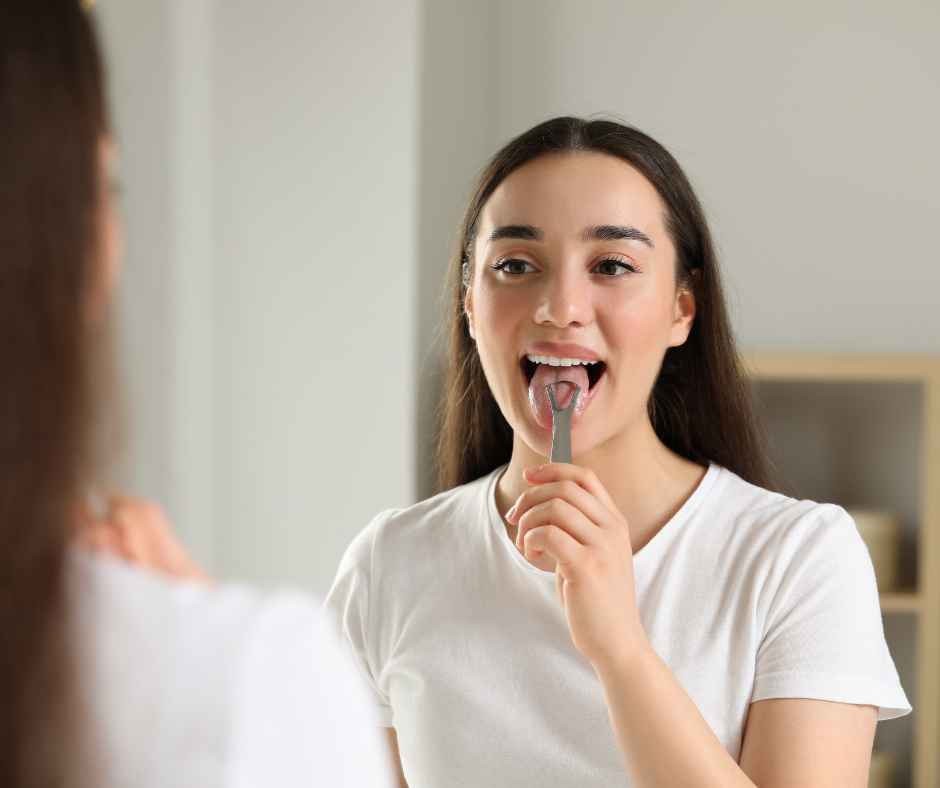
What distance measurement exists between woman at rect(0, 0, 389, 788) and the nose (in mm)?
614

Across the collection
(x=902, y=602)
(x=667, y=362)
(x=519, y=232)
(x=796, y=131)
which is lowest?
(x=902, y=602)

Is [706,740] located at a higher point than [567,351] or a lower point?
lower

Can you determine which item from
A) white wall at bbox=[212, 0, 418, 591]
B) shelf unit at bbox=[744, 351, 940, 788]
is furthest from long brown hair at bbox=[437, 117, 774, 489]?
shelf unit at bbox=[744, 351, 940, 788]

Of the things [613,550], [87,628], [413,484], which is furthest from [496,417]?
[413,484]

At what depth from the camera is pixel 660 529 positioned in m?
1.08

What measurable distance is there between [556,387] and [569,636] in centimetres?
20

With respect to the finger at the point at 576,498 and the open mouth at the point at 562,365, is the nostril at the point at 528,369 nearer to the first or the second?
the open mouth at the point at 562,365

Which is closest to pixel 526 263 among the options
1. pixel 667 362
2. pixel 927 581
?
pixel 667 362

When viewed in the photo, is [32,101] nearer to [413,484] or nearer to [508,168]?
[508,168]

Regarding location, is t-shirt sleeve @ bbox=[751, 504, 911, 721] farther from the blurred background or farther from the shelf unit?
the shelf unit

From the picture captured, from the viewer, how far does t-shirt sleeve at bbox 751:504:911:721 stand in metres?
0.95

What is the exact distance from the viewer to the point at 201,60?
2152 millimetres

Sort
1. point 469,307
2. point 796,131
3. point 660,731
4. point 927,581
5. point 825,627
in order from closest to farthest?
point 660,731 → point 825,627 → point 469,307 → point 927,581 → point 796,131

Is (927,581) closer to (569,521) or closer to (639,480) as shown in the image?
(639,480)
